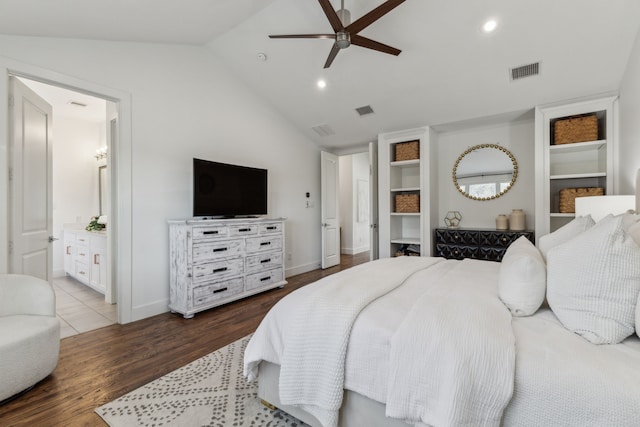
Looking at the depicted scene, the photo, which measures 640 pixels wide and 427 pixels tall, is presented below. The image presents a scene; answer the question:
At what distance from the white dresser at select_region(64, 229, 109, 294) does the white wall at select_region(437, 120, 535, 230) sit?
4.91 m

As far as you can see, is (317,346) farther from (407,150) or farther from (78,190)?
(78,190)

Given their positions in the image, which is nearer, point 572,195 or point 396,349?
point 396,349

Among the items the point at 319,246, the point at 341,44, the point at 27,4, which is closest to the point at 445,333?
the point at 341,44

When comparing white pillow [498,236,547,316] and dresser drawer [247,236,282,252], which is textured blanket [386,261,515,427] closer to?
white pillow [498,236,547,316]

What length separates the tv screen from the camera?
3338 millimetres

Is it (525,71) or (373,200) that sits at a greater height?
(525,71)

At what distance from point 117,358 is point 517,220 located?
4712 mm

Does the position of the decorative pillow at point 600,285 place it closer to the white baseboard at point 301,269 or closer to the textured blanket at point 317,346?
the textured blanket at point 317,346

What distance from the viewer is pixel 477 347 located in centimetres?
101

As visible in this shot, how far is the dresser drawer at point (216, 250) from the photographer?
122 inches

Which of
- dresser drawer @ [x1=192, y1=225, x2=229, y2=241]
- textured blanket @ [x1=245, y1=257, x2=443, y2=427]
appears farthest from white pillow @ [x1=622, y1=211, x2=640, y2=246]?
dresser drawer @ [x1=192, y1=225, x2=229, y2=241]

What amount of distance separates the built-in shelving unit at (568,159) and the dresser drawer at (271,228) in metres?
3.34

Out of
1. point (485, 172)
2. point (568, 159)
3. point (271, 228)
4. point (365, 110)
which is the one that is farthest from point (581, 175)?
point (271, 228)

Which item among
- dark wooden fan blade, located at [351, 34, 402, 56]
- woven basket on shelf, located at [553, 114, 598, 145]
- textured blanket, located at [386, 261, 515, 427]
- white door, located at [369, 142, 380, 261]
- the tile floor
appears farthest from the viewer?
white door, located at [369, 142, 380, 261]
